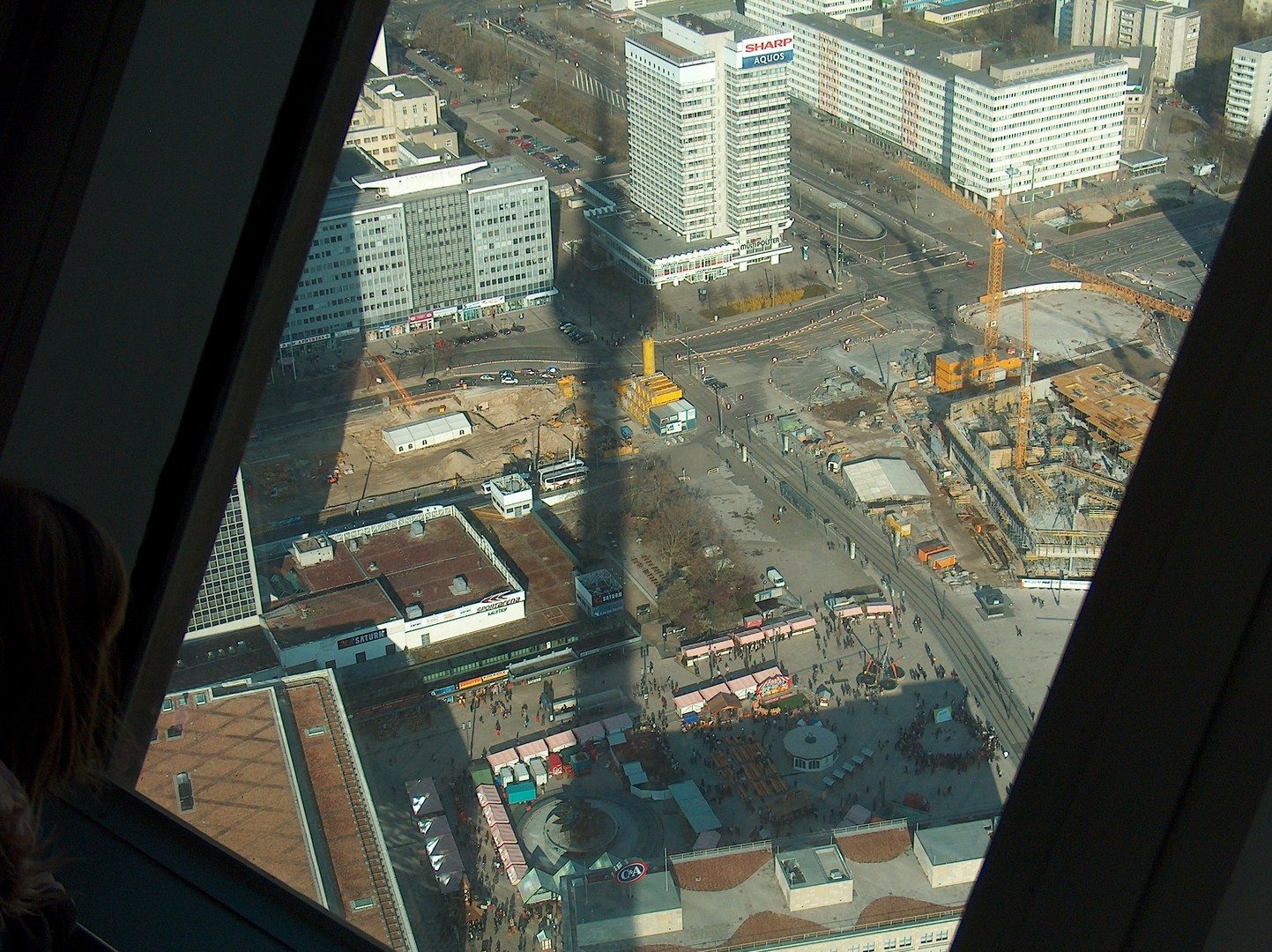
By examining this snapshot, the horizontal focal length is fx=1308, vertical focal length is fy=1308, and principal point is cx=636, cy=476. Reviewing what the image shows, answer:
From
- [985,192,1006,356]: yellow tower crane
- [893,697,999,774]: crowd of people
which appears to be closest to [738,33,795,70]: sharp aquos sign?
[985,192,1006,356]: yellow tower crane

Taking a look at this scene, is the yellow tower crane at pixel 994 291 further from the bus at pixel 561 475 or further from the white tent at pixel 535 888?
the white tent at pixel 535 888

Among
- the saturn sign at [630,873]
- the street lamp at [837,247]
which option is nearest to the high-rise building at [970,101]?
the street lamp at [837,247]

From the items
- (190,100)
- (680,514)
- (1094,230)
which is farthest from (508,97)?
(190,100)

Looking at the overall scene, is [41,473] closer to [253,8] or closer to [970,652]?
[253,8]

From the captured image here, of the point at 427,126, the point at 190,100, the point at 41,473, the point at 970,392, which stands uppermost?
the point at 190,100

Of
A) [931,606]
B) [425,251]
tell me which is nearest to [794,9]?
[425,251]

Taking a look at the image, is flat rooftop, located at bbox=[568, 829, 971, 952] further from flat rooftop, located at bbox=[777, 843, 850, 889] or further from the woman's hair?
the woman's hair

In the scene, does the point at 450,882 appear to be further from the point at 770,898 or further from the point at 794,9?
the point at 794,9
